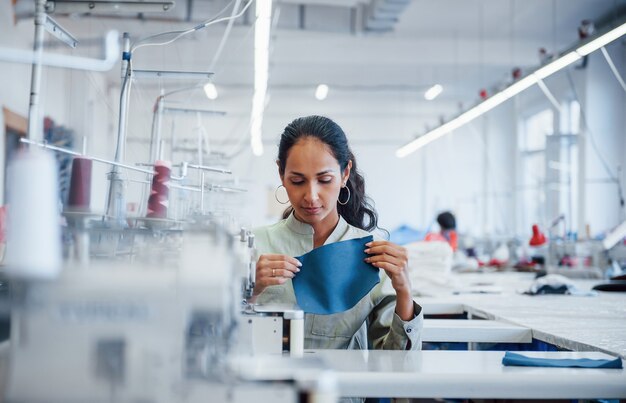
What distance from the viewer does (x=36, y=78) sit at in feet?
5.39

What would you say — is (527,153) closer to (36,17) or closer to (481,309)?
(481,309)

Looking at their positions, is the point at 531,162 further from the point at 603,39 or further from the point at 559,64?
the point at 603,39

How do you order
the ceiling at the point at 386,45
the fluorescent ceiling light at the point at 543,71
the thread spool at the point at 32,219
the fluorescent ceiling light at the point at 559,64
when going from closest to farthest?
the thread spool at the point at 32,219 < the fluorescent ceiling light at the point at 543,71 < the fluorescent ceiling light at the point at 559,64 < the ceiling at the point at 386,45

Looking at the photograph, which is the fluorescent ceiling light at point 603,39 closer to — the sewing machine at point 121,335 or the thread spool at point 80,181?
the thread spool at point 80,181

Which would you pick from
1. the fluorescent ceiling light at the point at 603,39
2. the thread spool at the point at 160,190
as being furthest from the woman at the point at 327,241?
the fluorescent ceiling light at the point at 603,39

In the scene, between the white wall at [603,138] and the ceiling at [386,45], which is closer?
the ceiling at [386,45]

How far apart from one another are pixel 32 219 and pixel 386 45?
835cm

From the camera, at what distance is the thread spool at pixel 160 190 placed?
1.54 m

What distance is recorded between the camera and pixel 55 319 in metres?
0.85

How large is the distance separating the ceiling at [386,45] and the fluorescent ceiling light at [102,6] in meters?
2.38

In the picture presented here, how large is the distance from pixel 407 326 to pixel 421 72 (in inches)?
354

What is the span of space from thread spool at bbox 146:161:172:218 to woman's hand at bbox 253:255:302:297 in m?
0.25

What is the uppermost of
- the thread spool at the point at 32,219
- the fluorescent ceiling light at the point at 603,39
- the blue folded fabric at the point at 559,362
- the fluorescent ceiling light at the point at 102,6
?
the fluorescent ceiling light at the point at 603,39

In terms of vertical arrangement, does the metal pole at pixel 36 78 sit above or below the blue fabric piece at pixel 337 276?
above
